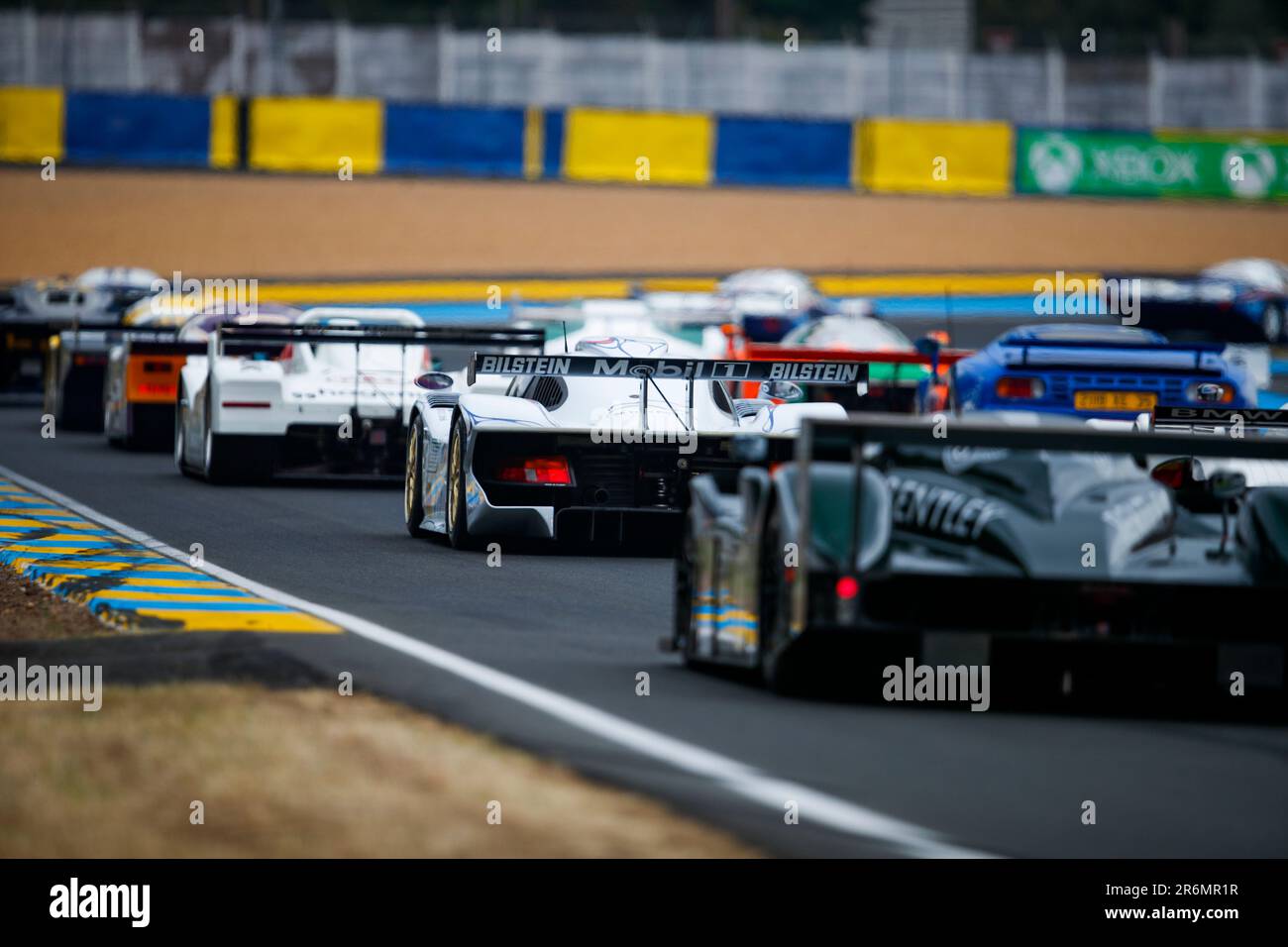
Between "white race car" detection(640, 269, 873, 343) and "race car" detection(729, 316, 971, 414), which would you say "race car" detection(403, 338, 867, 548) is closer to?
"race car" detection(729, 316, 971, 414)

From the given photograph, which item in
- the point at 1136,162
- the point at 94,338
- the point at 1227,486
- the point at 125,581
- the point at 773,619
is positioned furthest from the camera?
the point at 1136,162

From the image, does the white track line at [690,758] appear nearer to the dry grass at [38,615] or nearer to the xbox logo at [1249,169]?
the dry grass at [38,615]

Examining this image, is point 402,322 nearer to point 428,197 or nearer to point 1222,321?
point 1222,321

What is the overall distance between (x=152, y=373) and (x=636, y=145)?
25.9m

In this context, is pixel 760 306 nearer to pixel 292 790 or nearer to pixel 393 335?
pixel 393 335

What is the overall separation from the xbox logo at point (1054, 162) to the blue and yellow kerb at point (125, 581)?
1374 inches

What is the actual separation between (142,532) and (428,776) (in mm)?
7976

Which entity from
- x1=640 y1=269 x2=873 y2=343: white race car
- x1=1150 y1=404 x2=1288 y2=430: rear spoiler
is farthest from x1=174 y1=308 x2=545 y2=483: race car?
x1=640 y1=269 x2=873 y2=343: white race car

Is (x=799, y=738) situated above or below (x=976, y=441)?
below

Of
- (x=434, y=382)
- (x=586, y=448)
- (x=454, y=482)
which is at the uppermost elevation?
(x=434, y=382)

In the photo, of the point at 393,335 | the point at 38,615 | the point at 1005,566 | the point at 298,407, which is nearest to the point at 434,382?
the point at 393,335

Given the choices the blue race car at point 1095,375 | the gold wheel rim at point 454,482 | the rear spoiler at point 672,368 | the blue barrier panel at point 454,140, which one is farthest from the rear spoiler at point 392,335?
the blue barrier panel at point 454,140

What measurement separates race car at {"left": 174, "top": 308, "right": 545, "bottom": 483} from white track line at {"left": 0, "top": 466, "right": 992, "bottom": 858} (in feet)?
24.7

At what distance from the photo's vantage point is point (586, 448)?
12.7 m
